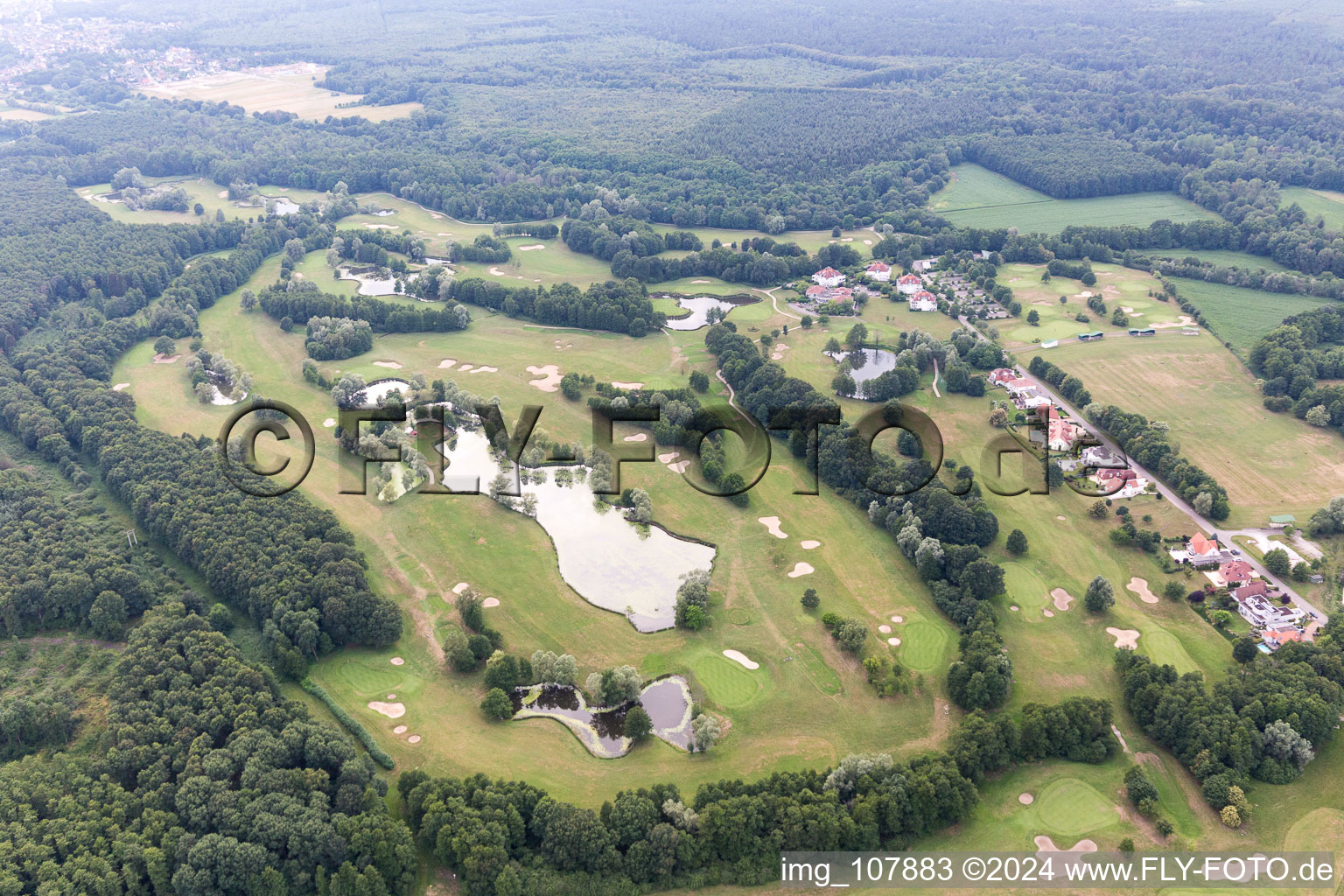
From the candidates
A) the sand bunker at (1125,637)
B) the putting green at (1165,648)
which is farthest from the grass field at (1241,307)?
the sand bunker at (1125,637)

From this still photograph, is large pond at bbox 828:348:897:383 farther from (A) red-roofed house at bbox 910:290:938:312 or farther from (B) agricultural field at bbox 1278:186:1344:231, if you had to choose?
(B) agricultural field at bbox 1278:186:1344:231

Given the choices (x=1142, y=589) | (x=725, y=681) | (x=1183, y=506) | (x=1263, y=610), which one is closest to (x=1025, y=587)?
(x=1142, y=589)

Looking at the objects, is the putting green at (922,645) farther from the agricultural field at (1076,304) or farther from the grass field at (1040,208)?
the grass field at (1040,208)

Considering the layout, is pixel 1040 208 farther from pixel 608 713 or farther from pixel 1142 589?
pixel 608 713

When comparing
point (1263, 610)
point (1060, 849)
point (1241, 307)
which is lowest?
point (1060, 849)

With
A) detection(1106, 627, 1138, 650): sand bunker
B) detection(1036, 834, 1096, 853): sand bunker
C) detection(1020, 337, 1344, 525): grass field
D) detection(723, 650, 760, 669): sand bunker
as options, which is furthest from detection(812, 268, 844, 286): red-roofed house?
detection(1036, 834, 1096, 853): sand bunker

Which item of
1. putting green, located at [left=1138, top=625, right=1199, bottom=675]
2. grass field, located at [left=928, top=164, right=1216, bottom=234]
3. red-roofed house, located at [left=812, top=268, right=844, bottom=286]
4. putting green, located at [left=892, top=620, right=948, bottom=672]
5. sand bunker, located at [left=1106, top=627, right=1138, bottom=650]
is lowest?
putting green, located at [left=892, top=620, right=948, bottom=672]
